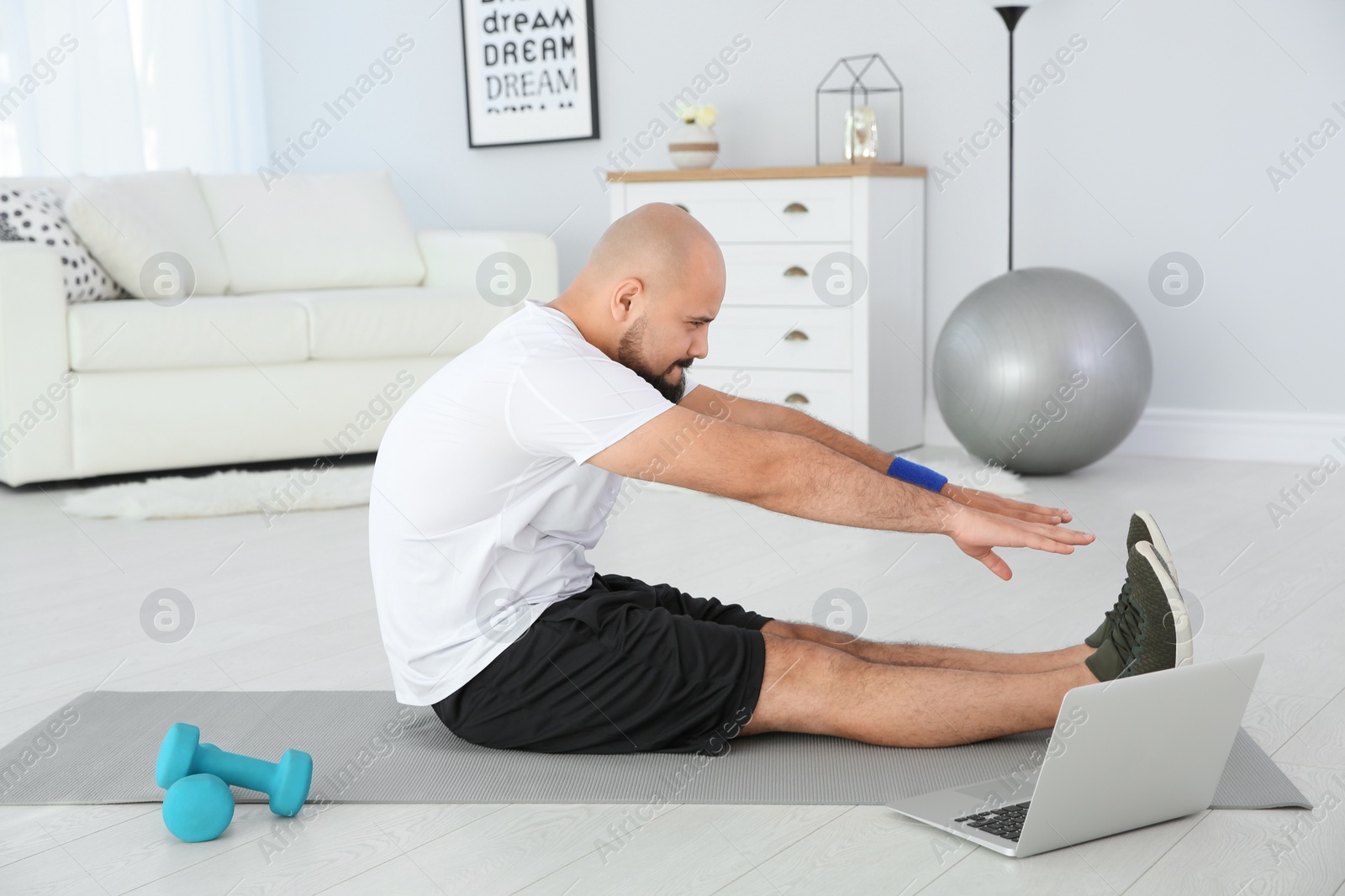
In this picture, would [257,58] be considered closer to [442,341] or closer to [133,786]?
[442,341]

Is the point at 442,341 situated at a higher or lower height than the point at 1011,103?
lower

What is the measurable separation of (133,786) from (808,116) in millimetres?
3381

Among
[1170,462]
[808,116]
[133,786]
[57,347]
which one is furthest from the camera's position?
[808,116]

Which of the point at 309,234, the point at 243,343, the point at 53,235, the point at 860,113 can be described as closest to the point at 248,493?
the point at 243,343

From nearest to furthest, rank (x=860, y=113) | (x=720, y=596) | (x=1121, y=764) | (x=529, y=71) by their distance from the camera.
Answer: (x=1121, y=764)
(x=720, y=596)
(x=860, y=113)
(x=529, y=71)

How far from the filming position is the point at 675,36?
15.4 ft

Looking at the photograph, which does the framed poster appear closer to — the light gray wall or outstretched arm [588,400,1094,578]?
the light gray wall

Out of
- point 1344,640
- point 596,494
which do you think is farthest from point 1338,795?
point 596,494

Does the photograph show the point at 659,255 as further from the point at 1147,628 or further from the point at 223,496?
the point at 223,496

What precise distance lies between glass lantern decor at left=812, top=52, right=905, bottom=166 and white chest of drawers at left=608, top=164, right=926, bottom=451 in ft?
0.58

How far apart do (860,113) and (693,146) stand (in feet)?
1.83

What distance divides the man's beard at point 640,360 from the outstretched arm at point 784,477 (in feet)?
0.53

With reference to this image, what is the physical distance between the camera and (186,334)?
144 inches

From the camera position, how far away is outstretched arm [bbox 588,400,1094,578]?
1.49 metres
